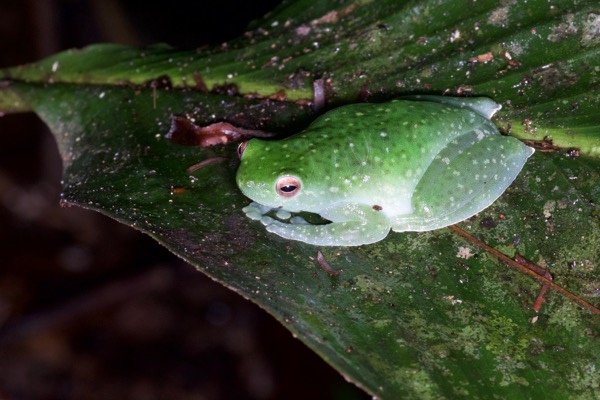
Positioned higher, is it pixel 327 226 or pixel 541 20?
pixel 541 20

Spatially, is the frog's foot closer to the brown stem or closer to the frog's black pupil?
the frog's black pupil

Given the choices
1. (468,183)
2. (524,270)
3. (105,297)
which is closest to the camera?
(524,270)

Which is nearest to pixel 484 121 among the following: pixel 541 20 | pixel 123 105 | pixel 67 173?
pixel 541 20

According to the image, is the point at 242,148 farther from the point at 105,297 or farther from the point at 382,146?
the point at 105,297

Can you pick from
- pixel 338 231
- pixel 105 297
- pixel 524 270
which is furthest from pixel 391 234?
pixel 105 297

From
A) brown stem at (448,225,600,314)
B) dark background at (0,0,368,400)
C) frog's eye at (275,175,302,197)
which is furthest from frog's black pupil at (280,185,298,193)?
dark background at (0,0,368,400)

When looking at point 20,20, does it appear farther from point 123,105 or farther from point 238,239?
point 238,239

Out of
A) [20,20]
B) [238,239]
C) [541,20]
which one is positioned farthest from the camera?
[20,20]
